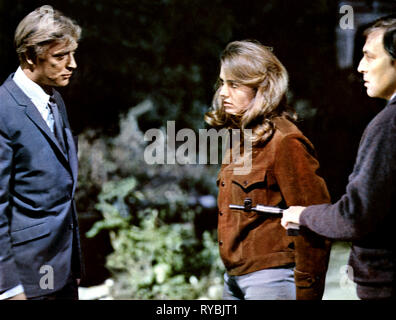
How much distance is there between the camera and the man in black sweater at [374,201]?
5.77 ft

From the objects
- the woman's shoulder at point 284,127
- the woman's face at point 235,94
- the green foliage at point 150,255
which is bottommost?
the green foliage at point 150,255

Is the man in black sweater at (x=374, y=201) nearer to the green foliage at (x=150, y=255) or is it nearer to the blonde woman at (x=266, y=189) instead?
the blonde woman at (x=266, y=189)

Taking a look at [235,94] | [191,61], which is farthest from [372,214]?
[191,61]

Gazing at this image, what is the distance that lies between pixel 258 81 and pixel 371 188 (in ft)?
2.55

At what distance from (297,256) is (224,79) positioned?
926 mm

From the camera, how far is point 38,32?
226cm

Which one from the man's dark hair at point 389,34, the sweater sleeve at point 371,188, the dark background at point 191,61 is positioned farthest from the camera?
the dark background at point 191,61

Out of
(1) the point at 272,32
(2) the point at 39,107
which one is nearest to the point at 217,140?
(1) the point at 272,32

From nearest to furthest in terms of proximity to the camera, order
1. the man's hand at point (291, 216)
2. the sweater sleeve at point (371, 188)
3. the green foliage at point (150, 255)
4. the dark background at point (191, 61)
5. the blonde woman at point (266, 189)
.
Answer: the sweater sleeve at point (371, 188)
the man's hand at point (291, 216)
the blonde woman at point (266, 189)
the dark background at point (191, 61)
the green foliage at point (150, 255)

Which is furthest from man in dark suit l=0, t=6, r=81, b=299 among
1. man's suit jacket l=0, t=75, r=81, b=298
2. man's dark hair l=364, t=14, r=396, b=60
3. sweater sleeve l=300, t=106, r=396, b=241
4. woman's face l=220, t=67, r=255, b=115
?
man's dark hair l=364, t=14, r=396, b=60

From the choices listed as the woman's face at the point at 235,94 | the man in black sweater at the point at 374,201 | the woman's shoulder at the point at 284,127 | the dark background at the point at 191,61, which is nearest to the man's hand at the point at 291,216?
the man in black sweater at the point at 374,201

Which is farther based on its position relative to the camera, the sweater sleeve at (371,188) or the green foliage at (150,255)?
the green foliage at (150,255)

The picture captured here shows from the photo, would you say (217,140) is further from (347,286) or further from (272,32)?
(347,286)

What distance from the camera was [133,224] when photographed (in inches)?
159
